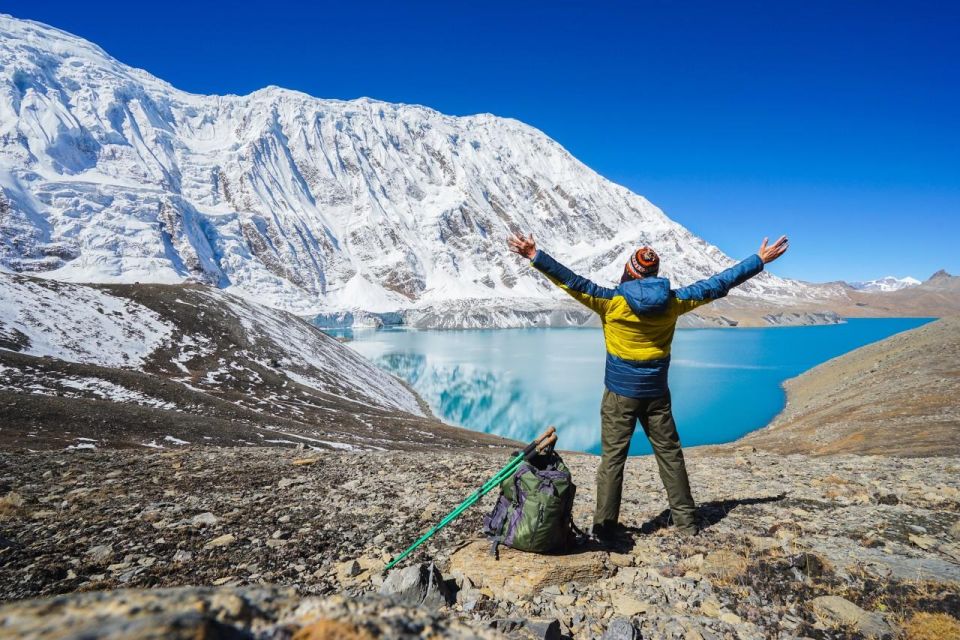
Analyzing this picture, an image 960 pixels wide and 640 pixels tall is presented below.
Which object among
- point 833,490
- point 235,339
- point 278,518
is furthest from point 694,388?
point 278,518

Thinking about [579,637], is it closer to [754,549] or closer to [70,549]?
[754,549]

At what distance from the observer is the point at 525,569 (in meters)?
4.79

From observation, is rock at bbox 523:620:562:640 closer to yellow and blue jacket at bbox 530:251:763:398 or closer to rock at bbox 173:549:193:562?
yellow and blue jacket at bbox 530:251:763:398

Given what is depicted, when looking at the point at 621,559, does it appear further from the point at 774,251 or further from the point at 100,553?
the point at 100,553

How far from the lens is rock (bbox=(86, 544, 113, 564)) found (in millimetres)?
5500

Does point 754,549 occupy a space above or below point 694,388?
above

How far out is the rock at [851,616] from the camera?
149 inches

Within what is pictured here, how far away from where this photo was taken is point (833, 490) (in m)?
7.28

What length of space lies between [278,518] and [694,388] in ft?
229

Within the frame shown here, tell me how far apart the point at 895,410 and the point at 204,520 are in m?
27.9

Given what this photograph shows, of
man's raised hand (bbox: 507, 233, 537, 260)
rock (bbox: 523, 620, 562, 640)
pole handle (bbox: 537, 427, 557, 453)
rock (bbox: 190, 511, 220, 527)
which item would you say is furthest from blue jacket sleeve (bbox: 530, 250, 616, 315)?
rock (bbox: 190, 511, 220, 527)

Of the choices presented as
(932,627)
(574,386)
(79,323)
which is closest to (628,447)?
(932,627)

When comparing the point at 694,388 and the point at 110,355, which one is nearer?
the point at 110,355

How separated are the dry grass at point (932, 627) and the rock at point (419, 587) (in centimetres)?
379
